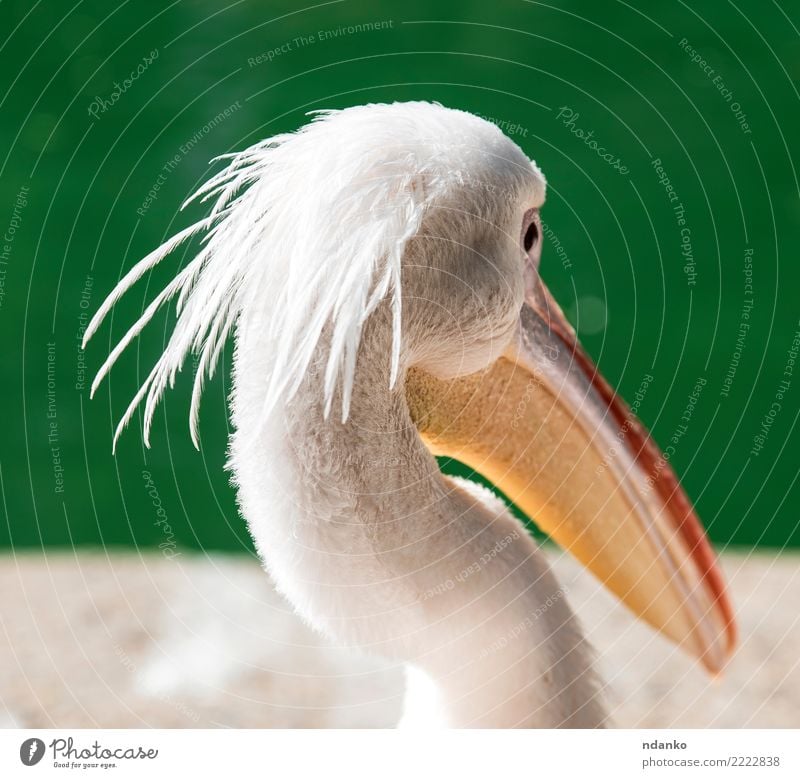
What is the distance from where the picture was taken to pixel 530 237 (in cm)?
101

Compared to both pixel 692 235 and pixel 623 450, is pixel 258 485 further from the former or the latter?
pixel 692 235

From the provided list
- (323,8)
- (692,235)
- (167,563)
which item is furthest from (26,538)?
(692,235)

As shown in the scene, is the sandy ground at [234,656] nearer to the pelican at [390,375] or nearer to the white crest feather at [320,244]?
the pelican at [390,375]

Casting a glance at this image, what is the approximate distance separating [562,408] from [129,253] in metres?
1.43

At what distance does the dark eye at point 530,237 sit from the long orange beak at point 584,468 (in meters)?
0.05

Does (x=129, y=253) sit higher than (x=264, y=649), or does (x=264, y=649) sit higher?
(x=129, y=253)

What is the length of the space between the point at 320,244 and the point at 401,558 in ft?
0.95

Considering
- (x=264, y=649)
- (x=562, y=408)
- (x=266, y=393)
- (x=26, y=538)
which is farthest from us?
(x=26, y=538)

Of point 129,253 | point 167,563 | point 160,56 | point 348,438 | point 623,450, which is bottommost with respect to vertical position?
point 167,563

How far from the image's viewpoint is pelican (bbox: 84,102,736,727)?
0.80m

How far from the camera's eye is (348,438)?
82 cm
